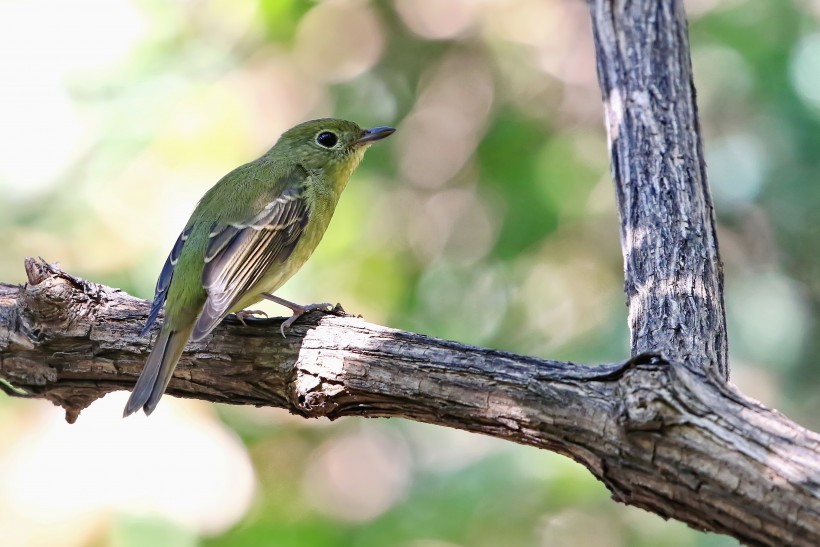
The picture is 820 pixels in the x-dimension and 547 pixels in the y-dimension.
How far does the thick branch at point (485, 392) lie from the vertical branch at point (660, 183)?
0.75 feet

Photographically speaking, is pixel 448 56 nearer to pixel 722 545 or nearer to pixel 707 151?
pixel 707 151

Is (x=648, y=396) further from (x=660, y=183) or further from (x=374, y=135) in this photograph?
(x=374, y=135)

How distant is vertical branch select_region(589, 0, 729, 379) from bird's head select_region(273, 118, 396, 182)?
130 centimetres

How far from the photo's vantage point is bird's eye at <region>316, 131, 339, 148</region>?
16.6 ft

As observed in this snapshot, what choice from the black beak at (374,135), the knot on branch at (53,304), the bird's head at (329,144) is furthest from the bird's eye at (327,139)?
the knot on branch at (53,304)

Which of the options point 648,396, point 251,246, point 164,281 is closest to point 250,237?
point 251,246

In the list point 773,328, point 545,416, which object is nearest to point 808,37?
point 773,328

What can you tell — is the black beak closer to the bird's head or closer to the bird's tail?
the bird's head

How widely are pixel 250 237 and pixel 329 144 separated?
37.4 inches

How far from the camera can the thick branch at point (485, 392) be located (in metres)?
2.46

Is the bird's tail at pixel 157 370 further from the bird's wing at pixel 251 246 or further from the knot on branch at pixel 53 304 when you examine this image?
the knot on branch at pixel 53 304

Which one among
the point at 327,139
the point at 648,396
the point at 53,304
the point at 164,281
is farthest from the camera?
the point at 327,139

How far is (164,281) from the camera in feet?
13.7

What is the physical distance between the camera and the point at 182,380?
3676 mm
